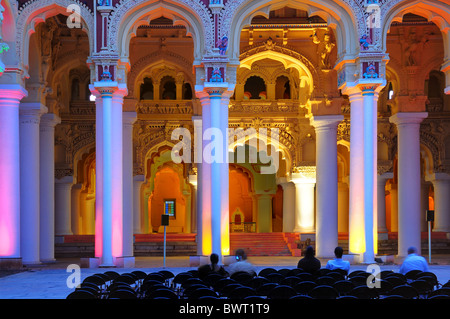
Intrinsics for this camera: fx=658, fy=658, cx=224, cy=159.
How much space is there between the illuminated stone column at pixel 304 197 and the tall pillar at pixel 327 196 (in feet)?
11.6

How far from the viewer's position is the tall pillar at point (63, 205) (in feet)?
78.0

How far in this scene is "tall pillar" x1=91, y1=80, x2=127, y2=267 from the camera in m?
15.8

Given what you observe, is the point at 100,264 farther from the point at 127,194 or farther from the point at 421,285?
the point at 421,285

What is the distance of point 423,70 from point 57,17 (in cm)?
1101

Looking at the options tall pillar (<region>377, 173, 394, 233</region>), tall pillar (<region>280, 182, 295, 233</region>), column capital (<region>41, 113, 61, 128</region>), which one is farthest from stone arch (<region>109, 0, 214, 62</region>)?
tall pillar (<region>377, 173, 394, 233</region>)

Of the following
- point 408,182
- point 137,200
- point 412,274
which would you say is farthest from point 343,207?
point 412,274

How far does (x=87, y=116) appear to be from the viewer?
2381cm

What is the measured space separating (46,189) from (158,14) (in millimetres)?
6205

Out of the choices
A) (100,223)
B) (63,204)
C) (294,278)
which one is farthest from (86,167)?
(294,278)

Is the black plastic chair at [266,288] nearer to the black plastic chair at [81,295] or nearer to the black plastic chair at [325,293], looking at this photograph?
the black plastic chair at [325,293]

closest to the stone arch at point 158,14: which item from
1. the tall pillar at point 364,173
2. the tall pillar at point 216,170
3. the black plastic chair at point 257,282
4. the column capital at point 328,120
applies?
the tall pillar at point 216,170

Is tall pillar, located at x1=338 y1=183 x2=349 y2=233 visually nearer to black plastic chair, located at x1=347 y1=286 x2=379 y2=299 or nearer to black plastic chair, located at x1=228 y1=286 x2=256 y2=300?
black plastic chair, located at x1=347 y1=286 x2=379 y2=299

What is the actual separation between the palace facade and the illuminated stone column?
4cm
